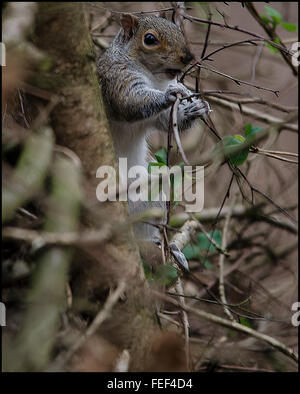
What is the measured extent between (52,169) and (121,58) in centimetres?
133

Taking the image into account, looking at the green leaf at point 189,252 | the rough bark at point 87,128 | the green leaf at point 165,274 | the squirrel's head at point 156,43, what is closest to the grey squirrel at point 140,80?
the squirrel's head at point 156,43

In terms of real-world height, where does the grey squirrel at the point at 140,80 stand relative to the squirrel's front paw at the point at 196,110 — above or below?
above

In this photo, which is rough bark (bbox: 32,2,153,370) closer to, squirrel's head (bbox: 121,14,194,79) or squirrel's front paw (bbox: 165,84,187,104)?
squirrel's front paw (bbox: 165,84,187,104)

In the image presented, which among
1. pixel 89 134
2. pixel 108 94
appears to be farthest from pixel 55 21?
pixel 108 94

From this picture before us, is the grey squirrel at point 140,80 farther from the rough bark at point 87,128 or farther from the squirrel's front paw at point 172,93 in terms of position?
the rough bark at point 87,128

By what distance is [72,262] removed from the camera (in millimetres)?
1173

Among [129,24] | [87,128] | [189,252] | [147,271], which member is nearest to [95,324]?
[147,271]

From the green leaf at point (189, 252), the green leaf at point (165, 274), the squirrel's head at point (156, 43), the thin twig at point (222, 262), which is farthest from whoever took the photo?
the green leaf at point (189, 252)

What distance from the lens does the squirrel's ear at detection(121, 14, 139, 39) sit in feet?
7.74

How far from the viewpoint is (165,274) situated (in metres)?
1.40

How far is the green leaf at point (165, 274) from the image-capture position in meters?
1.38

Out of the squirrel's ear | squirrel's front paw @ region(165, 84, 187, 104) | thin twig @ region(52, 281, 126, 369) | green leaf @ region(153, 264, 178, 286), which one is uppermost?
the squirrel's ear

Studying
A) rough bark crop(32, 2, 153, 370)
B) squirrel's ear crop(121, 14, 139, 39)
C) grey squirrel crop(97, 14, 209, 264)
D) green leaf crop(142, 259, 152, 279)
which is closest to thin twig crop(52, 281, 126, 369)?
rough bark crop(32, 2, 153, 370)
